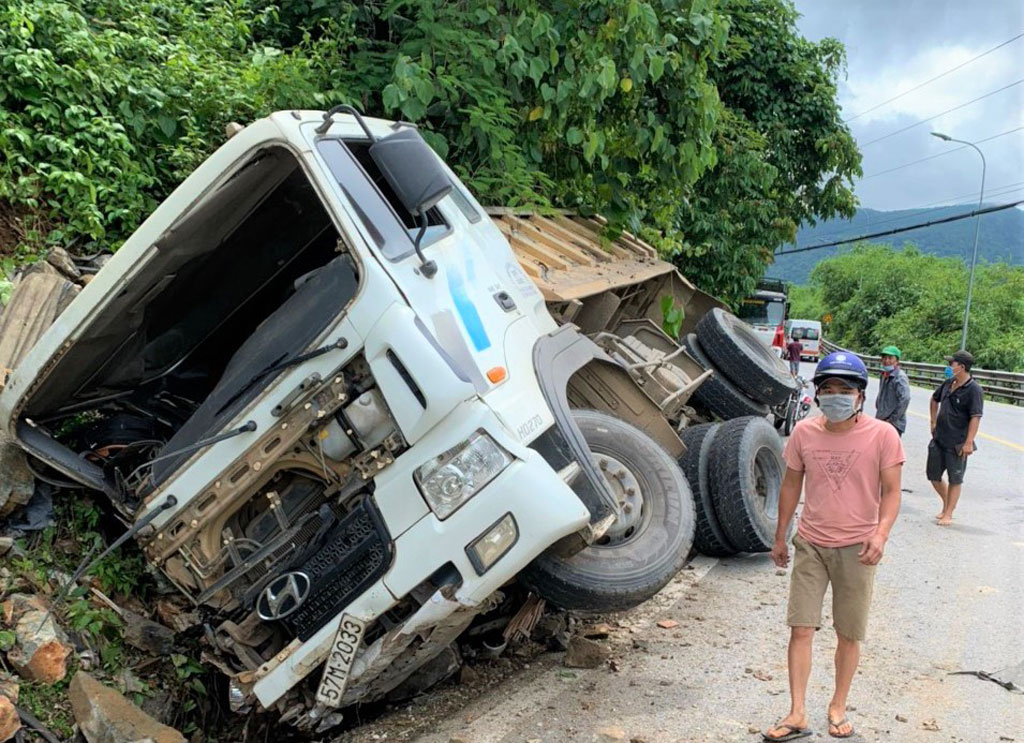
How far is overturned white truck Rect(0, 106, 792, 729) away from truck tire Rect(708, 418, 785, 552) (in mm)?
1704

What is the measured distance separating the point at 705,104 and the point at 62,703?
268 inches

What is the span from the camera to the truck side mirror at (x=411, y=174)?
11.3ft

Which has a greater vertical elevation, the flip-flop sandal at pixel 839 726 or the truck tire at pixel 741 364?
the truck tire at pixel 741 364

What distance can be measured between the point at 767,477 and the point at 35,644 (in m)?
4.68

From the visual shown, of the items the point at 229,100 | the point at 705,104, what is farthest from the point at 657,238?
the point at 229,100

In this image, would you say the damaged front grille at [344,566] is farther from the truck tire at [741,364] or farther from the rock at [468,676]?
the truck tire at [741,364]

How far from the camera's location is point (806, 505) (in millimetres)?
3805

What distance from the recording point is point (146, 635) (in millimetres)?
4121

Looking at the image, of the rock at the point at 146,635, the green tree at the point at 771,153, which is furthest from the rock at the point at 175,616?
the green tree at the point at 771,153

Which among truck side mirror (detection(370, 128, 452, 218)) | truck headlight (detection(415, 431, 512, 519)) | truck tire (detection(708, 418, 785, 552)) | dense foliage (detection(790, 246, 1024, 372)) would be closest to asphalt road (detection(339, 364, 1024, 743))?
truck tire (detection(708, 418, 785, 552))

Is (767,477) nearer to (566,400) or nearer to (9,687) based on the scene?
(566,400)

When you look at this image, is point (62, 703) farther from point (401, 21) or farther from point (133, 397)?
point (401, 21)

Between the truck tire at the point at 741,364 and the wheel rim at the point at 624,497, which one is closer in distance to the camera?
the wheel rim at the point at 624,497

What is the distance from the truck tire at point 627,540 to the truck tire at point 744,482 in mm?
1681
